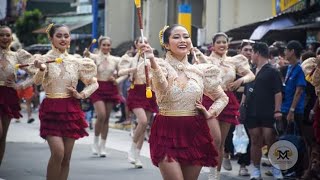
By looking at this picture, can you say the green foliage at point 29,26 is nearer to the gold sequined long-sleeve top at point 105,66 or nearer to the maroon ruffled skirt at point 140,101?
the gold sequined long-sleeve top at point 105,66

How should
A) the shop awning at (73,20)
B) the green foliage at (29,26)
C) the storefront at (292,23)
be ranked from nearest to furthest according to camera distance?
the storefront at (292,23) < the shop awning at (73,20) < the green foliage at (29,26)

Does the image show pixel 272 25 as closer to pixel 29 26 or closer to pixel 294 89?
pixel 294 89

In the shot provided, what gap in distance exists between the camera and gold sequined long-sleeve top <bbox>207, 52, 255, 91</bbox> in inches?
396

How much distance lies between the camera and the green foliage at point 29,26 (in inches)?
1521

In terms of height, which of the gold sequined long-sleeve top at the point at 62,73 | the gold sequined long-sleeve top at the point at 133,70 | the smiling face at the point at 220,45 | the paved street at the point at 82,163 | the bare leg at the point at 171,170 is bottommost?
the paved street at the point at 82,163

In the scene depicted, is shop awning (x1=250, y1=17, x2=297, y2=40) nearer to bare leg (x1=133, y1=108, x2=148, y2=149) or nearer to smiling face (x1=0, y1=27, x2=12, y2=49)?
bare leg (x1=133, y1=108, x2=148, y2=149)

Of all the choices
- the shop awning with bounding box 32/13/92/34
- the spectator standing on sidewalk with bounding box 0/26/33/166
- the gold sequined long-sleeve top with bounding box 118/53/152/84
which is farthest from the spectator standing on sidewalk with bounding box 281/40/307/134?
the shop awning with bounding box 32/13/92/34

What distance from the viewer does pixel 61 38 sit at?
8.84m

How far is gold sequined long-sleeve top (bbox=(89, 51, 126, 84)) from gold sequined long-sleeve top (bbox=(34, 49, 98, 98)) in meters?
Answer: 4.22

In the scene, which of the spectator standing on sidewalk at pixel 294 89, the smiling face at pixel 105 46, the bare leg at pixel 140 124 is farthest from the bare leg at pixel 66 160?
the smiling face at pixel 105 46

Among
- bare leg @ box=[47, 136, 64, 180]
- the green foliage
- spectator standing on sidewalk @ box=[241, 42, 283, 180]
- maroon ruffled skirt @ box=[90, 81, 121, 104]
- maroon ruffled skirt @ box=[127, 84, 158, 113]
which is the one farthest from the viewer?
the green foliage

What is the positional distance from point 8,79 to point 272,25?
7.01 m

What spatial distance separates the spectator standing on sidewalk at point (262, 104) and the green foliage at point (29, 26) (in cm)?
2909

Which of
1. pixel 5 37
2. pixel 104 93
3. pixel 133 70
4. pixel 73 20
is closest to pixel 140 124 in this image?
pixel 133 70
